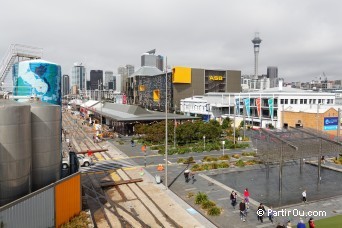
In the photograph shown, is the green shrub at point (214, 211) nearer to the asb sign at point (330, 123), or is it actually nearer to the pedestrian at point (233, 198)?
the pedestrian at point (233, 198)

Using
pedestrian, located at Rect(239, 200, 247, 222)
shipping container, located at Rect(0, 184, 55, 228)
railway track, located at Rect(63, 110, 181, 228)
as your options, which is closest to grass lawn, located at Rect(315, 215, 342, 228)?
pedestrian, located at Rect(239, 200, 247, 222)

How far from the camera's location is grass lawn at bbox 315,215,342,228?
2174cm

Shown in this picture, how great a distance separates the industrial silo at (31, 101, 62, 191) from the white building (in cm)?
4660

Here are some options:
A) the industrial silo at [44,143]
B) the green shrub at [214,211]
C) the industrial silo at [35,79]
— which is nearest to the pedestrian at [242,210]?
the green shrub at [214,211]

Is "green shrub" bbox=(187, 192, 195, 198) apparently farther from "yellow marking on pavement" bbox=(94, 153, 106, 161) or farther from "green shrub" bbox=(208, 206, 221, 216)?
"yellow marking on pavement" bbox=(94, 153, 106, 161)

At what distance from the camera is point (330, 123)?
225 feet

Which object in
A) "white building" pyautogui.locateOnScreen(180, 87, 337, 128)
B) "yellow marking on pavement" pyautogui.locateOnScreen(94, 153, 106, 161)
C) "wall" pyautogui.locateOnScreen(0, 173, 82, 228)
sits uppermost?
"white building" pyautogui.locateOnScreen(180, 87, 337, 128)

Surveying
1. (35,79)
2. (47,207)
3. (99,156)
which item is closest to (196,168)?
(99,156)

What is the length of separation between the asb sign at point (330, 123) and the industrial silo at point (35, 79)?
62.3 metres

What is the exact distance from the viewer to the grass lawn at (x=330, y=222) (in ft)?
71.3

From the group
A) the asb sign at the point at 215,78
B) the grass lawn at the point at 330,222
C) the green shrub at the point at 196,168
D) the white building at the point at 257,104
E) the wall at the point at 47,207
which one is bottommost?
the grass lawn at the point at 330,222

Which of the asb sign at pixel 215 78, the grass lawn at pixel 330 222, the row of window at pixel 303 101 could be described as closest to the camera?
the grass lawn at pixel 330 222

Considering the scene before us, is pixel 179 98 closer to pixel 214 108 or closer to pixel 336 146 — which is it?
pixel 214 108

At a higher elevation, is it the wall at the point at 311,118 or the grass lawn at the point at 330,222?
the wall at the point at 311,118
